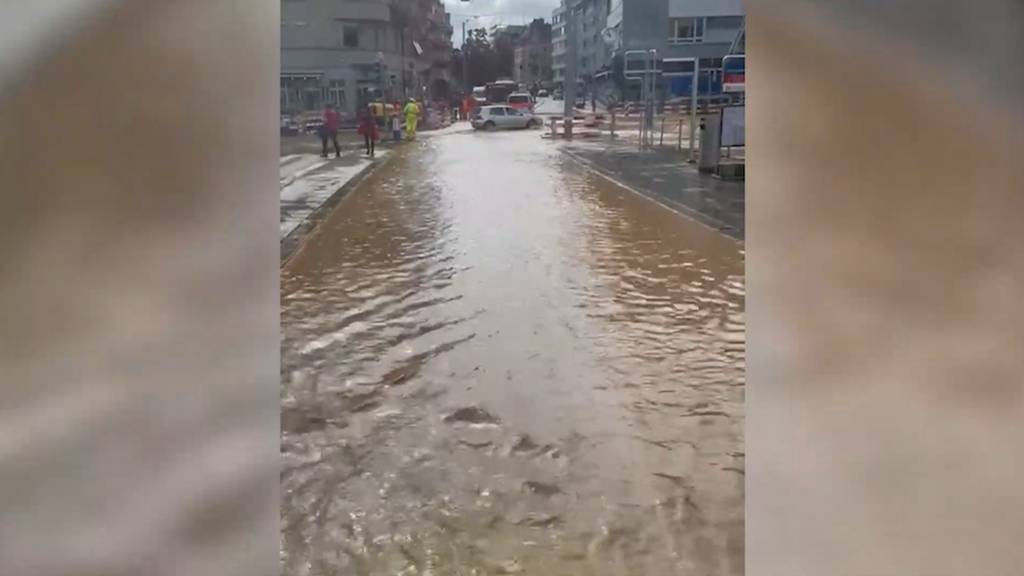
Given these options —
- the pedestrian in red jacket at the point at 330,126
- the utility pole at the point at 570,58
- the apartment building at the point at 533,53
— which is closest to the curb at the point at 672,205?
the utility pole at the point at 570,58

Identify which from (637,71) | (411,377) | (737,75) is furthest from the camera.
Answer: (637,71)

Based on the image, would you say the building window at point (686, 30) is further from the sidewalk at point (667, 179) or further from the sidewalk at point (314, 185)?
the sidewalk at point (314, 185)

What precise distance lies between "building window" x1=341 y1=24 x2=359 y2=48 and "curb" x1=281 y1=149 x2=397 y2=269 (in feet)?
3.21

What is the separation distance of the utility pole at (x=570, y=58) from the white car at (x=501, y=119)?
204 mm

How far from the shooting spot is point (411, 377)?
2547 mm

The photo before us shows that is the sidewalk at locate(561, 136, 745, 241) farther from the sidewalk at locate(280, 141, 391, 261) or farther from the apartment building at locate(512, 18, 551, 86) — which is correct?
the sidewalk at locate(280, 141, 391, 261)

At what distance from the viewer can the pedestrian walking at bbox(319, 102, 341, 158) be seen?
4010 millimetres

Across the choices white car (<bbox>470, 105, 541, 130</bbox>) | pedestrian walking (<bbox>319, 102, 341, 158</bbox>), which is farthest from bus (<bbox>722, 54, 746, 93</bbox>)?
pedestrian walking (<bbox>319, 102, 341, 158</bbox>)

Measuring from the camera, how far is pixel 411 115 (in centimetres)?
461
